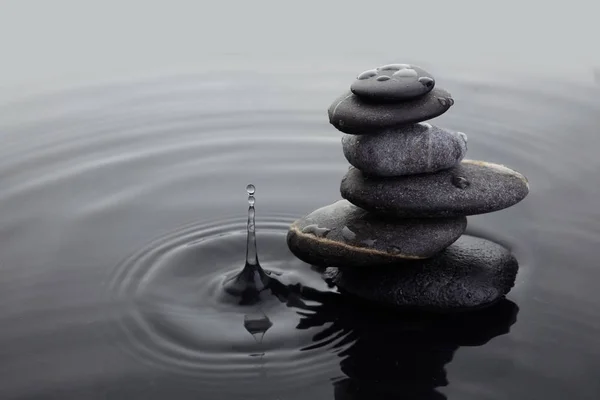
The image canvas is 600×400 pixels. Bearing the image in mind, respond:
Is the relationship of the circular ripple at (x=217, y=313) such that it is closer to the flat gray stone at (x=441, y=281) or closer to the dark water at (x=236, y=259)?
the dark water at (x=236, y=259)

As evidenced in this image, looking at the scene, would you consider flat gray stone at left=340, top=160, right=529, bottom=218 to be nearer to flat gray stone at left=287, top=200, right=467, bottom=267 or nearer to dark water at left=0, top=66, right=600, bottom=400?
flat gray stone at left=287, top=200, right=467, bottom=267

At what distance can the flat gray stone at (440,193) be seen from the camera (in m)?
6.09

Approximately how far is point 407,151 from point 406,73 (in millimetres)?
608

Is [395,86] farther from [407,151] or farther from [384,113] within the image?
[407,151]

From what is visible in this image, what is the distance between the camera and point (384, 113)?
6000 millimetres

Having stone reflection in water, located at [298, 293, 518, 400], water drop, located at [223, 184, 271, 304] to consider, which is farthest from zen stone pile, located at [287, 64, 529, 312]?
water drop, located at [223, 184, 271, 304]

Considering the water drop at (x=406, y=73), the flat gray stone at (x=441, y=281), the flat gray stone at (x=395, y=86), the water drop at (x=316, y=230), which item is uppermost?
the water drop at (x=406, y=73)

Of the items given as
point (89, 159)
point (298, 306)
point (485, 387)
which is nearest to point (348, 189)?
point (298, 306)

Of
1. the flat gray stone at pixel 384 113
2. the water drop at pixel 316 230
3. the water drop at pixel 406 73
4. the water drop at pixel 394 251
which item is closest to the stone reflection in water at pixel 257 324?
the water drop at pixel 316 230

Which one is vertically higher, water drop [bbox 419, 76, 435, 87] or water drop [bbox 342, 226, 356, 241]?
water drop [bbox 419, 76, 435, 87]

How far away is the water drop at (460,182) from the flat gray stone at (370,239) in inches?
11.5

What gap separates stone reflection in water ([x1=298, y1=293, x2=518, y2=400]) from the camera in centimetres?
522

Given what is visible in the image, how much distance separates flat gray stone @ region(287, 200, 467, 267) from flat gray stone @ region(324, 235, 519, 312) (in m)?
0.17

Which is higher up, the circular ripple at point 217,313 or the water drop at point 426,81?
the water drop at point 426,81
